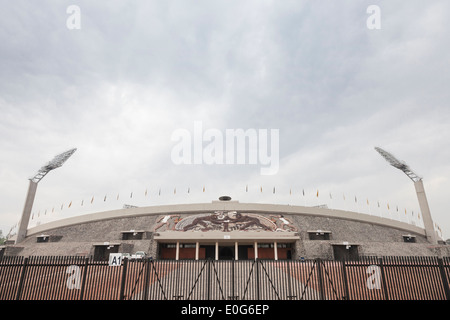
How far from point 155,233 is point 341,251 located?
28.6 metres

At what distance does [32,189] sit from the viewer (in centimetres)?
5394

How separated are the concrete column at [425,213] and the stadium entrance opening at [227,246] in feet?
108

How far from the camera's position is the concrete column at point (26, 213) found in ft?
172

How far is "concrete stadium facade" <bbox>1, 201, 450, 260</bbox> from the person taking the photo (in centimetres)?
4062

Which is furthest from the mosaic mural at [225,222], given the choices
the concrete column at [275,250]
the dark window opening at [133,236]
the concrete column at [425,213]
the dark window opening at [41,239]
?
the concrete column at [425,213]

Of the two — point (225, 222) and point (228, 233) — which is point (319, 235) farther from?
point (225, 222)

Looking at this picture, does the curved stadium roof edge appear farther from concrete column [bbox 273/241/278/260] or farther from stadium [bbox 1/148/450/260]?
concrete column [bbox 273/241/278/260]

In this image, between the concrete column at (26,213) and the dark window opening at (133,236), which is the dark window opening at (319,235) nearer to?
the dark window opening at (133,236)

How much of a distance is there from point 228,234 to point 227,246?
14.2 ft

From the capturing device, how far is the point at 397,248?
41.9 m

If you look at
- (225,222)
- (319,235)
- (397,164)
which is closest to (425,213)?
(397,164)

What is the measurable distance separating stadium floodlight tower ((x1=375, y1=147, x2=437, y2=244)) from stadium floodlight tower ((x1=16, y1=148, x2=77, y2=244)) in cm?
6872
